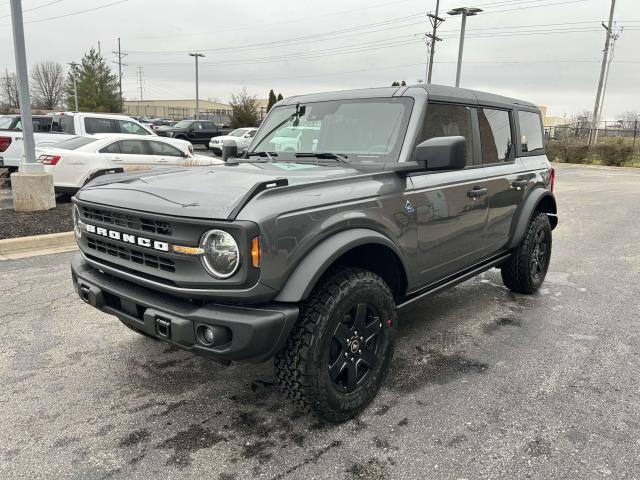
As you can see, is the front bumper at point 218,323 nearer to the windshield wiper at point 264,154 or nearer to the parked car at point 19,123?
the windshield wiper at point 264,154

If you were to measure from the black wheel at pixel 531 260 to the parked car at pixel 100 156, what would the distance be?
6.65 metres

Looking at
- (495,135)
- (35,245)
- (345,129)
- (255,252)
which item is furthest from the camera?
(35,245)

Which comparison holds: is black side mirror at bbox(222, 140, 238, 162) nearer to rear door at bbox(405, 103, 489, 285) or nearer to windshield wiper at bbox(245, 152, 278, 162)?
windshield wiper at bbox(245, 152, 278, 162)

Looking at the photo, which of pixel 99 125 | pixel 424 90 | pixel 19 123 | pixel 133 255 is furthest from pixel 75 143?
pixel 424 90

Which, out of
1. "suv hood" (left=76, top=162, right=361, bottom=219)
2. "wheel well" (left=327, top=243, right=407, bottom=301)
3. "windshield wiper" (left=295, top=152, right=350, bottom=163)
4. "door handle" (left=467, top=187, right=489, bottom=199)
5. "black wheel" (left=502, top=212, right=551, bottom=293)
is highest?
"windshield wiper" (left=295, top=152, right=350, bottom=163)

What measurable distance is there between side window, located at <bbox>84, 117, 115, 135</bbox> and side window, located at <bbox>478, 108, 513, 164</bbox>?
10482mm

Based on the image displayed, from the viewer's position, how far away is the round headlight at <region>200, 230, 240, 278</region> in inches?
92.6

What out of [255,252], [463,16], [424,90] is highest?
[463,16]

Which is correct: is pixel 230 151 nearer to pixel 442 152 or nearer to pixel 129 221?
pixel 129 221

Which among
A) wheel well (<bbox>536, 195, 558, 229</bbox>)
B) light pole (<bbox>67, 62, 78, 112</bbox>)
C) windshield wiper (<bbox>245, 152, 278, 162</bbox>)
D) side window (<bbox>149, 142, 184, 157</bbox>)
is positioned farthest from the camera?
light pole (<bbox>67, 62, 78, 112</bbox>)

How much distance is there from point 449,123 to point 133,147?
8.34 m

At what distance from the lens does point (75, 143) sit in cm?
998

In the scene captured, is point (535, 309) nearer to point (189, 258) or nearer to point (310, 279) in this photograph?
point (310, 279)

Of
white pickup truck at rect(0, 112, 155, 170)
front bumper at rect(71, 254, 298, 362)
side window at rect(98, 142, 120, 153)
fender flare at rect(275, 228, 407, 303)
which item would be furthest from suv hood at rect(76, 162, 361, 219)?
white pickup truck at rect(0, 112, 155, 170)
